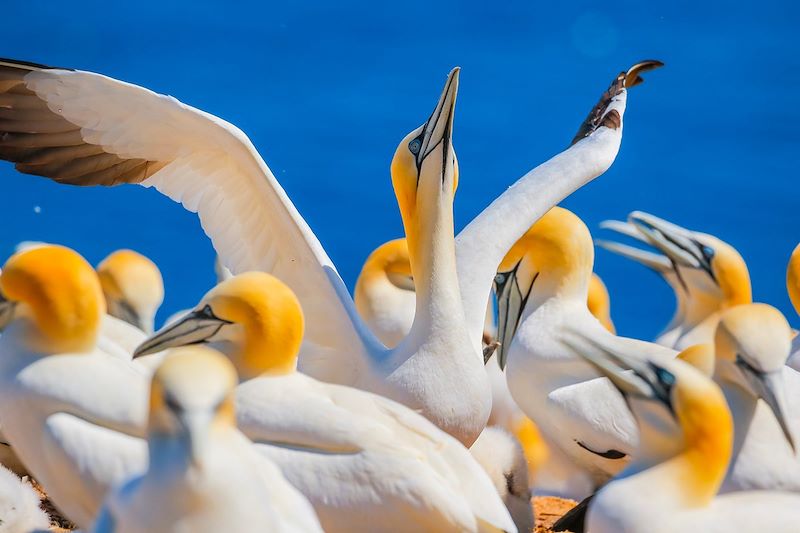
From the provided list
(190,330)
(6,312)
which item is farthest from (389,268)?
(6,312)

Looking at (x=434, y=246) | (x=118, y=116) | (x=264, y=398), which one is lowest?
(x=264, y=398)

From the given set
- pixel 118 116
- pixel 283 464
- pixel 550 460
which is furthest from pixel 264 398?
pixel 550 460

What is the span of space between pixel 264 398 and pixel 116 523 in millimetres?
1179

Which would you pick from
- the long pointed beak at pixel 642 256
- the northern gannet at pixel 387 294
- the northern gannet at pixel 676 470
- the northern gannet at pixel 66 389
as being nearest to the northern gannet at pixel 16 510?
the northern gannet at pixel 66 389

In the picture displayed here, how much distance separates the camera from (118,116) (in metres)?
6.17

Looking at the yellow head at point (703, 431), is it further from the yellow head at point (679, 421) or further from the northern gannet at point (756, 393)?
the northern gannet at point (756, 393)

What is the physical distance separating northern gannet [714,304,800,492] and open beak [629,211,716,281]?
286cm

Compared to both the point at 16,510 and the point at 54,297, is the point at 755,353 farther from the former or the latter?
the point at 16,510

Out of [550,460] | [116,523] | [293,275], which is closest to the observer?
[116,523]

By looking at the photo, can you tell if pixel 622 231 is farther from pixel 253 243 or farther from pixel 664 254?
pixel 253 243

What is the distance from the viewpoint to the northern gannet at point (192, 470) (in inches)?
127

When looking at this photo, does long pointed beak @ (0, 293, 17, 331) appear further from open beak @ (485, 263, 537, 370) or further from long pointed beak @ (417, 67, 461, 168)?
open beak @ (485, 263, 537, 370)

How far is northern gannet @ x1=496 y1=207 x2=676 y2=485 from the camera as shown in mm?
6199

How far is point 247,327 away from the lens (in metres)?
4.72
